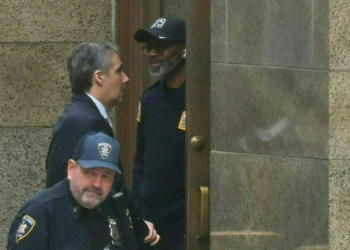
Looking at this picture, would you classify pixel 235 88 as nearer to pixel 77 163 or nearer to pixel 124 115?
pixel 77 163

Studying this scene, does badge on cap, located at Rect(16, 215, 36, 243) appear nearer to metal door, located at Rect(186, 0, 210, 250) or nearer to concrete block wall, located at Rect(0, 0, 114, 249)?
metal door, located at Rect(186, 0, 210, 250)

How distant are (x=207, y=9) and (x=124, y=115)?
2.69m

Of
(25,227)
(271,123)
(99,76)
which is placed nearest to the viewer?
(25,227)

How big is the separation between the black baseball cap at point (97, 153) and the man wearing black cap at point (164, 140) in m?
1.20

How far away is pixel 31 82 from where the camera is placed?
7.40 meters

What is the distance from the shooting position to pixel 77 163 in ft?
14.0

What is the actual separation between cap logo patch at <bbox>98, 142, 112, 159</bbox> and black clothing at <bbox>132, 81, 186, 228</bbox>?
126cm

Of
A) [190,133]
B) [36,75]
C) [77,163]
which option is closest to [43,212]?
[77,163]

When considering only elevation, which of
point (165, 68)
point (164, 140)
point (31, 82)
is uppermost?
point (165, 68)

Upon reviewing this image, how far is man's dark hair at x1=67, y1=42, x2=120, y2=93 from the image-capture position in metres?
5.35

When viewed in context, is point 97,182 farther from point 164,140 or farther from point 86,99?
point 164,140

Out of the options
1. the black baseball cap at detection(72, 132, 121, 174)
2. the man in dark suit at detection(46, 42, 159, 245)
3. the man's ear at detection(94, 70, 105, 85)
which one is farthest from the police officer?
the man's ear at detection(94, 70, 105, 85)

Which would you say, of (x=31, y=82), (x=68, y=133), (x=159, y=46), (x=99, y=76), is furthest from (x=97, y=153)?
(x=31, y=82)

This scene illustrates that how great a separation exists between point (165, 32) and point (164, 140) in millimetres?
619
